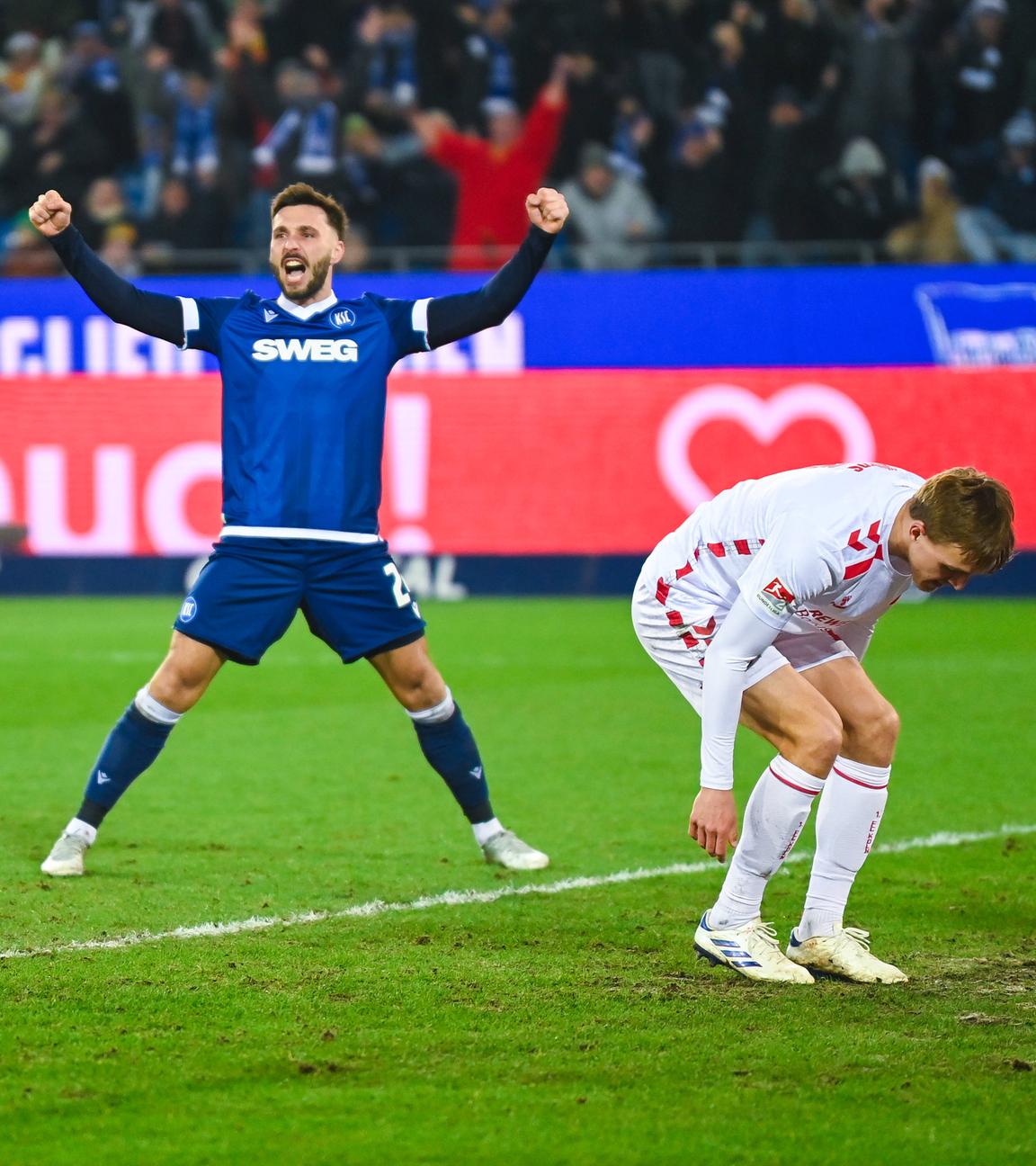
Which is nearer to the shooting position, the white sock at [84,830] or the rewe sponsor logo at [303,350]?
the rewe sponsor logo at [303,350]

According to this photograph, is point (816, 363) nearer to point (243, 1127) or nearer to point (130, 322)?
point (130, 322)

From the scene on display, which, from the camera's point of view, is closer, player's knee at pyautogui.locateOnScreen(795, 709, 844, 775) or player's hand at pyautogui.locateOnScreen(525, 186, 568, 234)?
player's knee at pyautogui.locateOnScreen(795, 709, 844, 775)

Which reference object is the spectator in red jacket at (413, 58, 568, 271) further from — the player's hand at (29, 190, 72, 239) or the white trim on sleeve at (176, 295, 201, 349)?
the player's hand at (29, 190, 72, 239)

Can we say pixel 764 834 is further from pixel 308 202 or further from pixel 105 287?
pixel 105 287

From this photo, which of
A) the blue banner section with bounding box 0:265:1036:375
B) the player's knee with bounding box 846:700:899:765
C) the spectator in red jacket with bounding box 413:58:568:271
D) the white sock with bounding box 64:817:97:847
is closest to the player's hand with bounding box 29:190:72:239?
the white sock with bounding box 64:817:97:847

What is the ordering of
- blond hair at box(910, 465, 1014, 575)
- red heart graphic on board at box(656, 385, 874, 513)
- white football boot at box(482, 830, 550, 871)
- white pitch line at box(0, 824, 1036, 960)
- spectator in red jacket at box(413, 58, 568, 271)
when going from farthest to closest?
spectator in red jacket at box(413, 58, 568, 271) → red heart graphic on board at box(656, 385, 874, 513) → white football boot at box(482, 830, 550, 871) → white pitch line at box(0, 824, 1036, 960) → blond hair at box(910, 465, 1014, 575)

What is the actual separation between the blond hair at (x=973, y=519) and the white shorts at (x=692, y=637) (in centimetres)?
63

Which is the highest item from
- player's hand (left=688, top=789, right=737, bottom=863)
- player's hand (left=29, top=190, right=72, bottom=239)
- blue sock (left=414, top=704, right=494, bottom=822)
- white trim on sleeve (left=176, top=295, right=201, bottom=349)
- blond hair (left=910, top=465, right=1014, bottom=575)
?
player's hand (left=29, top=190, right=72, bottom=239)

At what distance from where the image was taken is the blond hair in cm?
431

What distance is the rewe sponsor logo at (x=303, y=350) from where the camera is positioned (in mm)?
5926

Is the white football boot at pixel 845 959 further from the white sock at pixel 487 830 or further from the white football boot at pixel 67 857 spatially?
the white football boot at pixel 67 857

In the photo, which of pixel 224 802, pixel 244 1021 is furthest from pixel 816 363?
pixel 244 1021

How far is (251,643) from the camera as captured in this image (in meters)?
5.87

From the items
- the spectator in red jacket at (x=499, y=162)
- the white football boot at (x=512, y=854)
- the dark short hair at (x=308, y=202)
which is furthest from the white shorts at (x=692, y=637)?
the spectator in red jacket at (x=499, y=162)
